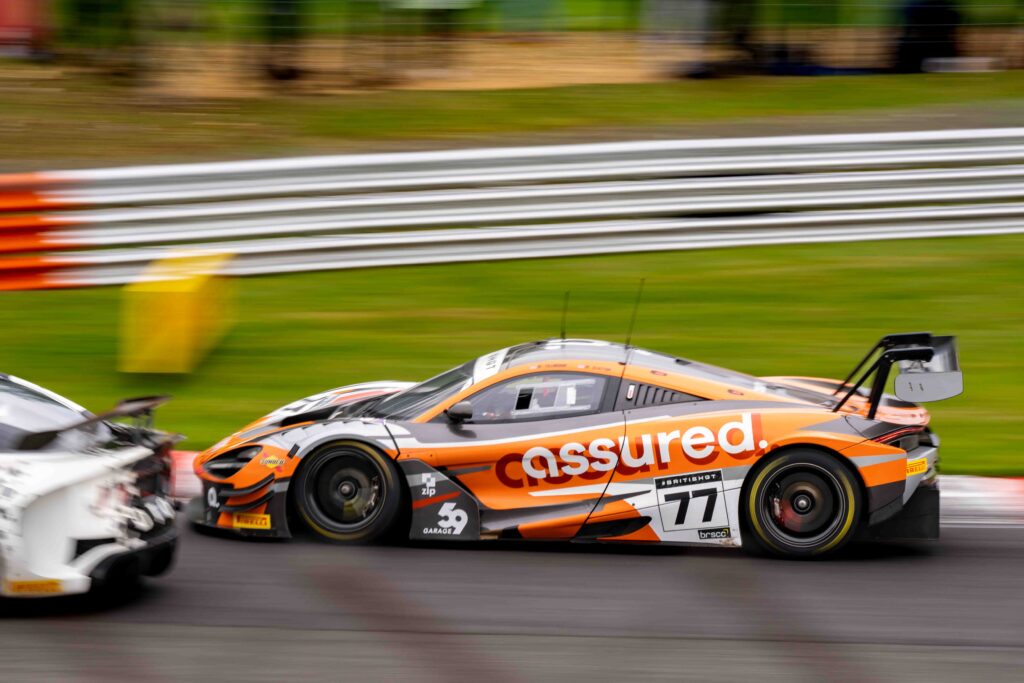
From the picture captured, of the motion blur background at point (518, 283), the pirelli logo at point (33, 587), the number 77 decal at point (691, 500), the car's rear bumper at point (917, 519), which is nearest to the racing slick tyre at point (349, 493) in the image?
the motion blur background at point (518, 283)

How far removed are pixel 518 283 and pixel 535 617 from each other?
6.08 m

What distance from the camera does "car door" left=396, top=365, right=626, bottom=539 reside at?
6906 mm

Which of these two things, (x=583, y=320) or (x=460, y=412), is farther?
(x=583, y=320)

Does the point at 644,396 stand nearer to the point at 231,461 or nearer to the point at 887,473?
the point at 887,473

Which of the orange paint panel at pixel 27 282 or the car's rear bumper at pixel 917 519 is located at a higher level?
the orange paint panel at pixel 27 282

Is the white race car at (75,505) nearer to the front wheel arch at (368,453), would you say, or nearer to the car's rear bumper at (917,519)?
the front wheel arch at (368,453)

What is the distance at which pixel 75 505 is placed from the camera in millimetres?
5582

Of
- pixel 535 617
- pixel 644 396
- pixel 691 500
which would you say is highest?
pixel 644 396

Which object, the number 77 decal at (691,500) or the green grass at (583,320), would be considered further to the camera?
the green grass at (583,320)

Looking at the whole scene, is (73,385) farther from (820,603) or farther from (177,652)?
(820,603)

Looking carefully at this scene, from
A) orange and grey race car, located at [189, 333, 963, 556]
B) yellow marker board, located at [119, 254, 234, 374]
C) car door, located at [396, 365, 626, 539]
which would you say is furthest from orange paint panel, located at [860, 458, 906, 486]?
yellow marker board, located at [119, 254, 234, 374]

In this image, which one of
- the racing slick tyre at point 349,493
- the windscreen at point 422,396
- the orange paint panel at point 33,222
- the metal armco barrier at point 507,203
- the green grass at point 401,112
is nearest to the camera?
the racing slick tyre at point 349,493

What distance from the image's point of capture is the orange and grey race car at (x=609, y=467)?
22.6 feet

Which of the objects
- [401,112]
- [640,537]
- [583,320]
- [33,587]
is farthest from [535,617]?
[401,112]
